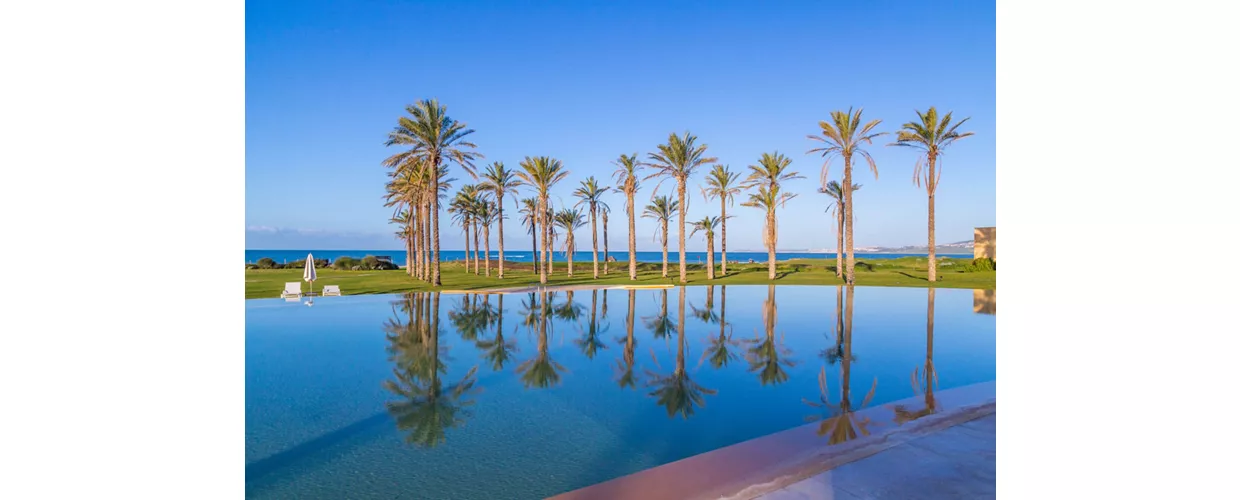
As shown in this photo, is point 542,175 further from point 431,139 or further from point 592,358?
point 592,358

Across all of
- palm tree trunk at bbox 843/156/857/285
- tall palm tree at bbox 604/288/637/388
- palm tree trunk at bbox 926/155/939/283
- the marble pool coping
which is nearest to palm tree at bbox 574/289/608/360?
tall palm tree at bbox 604/288/637/388

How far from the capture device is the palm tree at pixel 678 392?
8.13 meters

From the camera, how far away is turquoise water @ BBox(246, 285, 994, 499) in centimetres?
591

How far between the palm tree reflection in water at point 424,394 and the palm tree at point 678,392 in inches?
116

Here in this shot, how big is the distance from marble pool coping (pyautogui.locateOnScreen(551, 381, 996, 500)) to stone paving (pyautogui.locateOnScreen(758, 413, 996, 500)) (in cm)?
16

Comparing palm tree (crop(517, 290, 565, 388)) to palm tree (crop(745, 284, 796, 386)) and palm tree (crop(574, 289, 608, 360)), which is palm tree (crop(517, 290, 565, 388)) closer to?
palm tree (crop(574, 289, 608, 360))

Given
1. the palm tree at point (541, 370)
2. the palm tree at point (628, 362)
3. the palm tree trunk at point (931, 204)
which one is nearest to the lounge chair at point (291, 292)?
the palm tree at point (628, 362)

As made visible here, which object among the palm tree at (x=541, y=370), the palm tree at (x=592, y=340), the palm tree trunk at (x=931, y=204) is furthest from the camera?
the palm tree trunk at (x=931, y=204)

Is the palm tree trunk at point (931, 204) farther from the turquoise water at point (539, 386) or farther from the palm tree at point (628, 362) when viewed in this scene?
the palm tree at point (628, 362)

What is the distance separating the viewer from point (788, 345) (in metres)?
13.1

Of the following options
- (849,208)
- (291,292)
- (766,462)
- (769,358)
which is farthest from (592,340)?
(849,208)
